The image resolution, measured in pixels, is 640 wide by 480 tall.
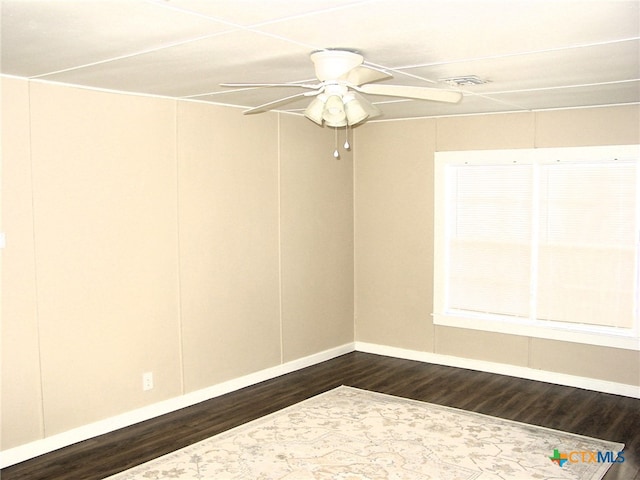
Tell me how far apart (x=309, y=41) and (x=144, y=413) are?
3.11 metres

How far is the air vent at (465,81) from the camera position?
3838mm

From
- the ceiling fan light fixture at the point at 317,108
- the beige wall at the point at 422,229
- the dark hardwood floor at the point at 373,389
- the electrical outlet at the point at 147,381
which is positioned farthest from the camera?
the beige wall at the point at 422,229

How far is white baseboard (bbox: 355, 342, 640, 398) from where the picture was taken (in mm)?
5234

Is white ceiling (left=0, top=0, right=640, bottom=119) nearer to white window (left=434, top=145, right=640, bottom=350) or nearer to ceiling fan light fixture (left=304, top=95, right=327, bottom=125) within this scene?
ceiling fan light fixture (left=304, top=95, right=327, bottom=125)

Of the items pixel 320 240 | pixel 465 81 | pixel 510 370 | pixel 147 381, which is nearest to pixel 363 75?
pixel 465 81

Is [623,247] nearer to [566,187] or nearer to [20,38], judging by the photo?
[566,187]

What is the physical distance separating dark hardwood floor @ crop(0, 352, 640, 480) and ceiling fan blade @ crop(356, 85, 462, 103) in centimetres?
247

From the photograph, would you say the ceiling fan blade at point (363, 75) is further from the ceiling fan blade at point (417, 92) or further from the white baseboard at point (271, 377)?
the white baseboard at point (271, 377)

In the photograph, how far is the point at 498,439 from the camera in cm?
428

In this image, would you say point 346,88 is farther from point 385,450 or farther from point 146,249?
point 385,450

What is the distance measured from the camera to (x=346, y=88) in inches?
125

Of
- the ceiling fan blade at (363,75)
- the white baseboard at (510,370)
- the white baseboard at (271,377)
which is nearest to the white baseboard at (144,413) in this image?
the white baseboard at (271,377)

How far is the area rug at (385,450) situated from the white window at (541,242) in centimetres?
135

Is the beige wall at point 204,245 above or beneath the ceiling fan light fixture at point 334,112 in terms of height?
beneath
